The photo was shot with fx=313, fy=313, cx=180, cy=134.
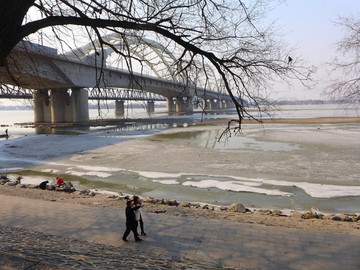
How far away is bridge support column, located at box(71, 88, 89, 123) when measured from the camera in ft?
174

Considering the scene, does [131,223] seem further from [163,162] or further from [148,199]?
[163,162]

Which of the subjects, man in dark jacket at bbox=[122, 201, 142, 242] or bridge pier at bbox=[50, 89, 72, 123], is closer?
man in dark jacket at bbox=[122, 201, 142, 242]

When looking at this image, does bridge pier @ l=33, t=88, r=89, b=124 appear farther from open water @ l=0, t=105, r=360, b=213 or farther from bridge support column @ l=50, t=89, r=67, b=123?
open water @ l=0, t=105, r=360, b=213

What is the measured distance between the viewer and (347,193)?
11.1 m

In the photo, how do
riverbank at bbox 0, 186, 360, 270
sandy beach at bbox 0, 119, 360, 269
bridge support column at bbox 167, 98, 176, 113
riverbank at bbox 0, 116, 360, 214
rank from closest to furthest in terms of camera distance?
riverbank at bbox 0, 186, 360, 270 < sandy beach at bbox 0, 119, 360, 269 < riverbank at bbox 0, 116, 360, 214 < bridge support column at bbox 167, 98, 176, 113

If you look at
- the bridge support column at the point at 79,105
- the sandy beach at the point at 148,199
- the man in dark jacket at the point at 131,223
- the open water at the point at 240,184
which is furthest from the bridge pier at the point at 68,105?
the man in dark jacket at the point at 131,223

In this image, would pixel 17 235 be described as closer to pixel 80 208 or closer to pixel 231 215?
pixel 80 208

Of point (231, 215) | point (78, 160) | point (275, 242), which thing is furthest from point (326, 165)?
point (78, 160)

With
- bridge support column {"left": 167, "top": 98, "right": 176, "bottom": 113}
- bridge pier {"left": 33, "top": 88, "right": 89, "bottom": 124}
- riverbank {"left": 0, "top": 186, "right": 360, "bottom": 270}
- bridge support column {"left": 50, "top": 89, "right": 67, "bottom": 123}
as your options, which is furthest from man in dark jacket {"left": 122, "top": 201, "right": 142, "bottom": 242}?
bridge support column {"left": 167, "top": 98, "right": 176, "bottom": 113}

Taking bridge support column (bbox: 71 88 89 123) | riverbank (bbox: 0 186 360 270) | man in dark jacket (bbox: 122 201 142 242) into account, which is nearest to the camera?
riverbank (bbox: 0 186 360 270)

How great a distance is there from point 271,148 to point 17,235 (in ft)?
60.7

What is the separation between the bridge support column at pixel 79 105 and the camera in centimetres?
5309

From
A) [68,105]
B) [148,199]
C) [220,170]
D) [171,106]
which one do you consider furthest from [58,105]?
[171,106]

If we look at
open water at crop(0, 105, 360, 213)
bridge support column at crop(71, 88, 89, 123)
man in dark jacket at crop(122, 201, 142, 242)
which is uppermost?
bridge support column at crop(71, 88, 89, 123)
